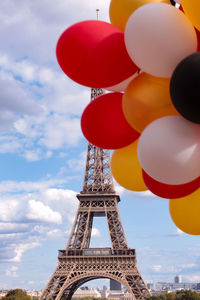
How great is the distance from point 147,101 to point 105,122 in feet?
2.23

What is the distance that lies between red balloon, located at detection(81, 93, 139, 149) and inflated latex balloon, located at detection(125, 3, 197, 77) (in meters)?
0.86

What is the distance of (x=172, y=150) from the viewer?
3.27 metres

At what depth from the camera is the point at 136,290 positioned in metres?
30.8

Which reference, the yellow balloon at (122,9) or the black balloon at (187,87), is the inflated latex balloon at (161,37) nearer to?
the black balloon at (187,87)

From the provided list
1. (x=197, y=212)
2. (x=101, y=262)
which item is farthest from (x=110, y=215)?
(x=197, y=212)

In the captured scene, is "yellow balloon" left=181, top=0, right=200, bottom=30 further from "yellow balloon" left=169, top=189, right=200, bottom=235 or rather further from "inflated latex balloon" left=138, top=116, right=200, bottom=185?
"yellow balloon" left=169, top=189, right=200, bottom=235

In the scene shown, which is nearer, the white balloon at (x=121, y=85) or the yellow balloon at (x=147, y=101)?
the yellow balloon at (x=147, y=101)

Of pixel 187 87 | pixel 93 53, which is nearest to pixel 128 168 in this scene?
pixel 93 53

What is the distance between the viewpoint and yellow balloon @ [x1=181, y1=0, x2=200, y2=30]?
3.22 meters

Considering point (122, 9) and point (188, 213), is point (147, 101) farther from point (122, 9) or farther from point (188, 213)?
point (188, 213)

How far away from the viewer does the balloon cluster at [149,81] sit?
126 inches

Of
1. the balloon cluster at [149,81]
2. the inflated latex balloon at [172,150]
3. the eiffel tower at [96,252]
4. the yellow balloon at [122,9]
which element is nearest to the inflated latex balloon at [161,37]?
the balloon cluster at [149,81]

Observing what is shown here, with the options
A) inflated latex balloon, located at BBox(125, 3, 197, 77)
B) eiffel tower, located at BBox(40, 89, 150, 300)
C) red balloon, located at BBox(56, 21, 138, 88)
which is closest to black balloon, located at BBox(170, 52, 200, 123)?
inflated latex balloon, located at BBox(125, 3, 197, 77)

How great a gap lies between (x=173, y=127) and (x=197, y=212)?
1.29 m
